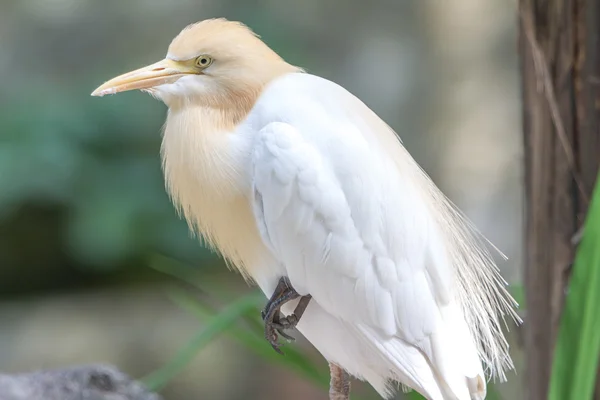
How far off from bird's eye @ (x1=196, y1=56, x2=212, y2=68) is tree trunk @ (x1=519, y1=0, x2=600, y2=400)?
43cm

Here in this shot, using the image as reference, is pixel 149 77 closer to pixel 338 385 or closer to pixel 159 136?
pixel 338 385

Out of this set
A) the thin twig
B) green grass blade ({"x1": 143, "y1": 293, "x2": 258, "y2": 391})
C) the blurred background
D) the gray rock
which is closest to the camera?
the gray rock

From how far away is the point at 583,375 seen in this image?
2.50 feet

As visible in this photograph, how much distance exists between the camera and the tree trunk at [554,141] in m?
0.93

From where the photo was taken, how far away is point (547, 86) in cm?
93

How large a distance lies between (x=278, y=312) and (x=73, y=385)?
0.24 meters

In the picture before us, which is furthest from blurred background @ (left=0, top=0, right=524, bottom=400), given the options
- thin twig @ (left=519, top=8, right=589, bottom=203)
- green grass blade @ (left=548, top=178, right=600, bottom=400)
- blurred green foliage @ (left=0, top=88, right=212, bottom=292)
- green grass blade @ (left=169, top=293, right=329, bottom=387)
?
green grass blade @ (left=548, top=178, right=600, bottom=400)

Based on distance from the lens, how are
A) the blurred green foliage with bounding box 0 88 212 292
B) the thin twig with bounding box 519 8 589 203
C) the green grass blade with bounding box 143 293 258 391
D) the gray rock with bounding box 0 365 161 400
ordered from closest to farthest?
1. the gray rock with bounding box 0 365 161 400
2. the thin twig with bounding box 519 8 589 203
3. the green grass blade with bounding box 143 293 258 391
4. the blurred green foliage with bounding box 0 88 212 292

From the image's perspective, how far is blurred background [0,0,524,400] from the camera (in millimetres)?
2012

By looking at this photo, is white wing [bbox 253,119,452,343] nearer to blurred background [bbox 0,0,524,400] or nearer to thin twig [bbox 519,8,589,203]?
thin twig [bbox 519,8,589,203]

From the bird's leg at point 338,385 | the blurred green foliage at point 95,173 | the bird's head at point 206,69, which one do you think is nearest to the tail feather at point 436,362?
the bird's leg at point 338,385

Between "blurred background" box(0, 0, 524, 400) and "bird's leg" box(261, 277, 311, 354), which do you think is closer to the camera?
"bird's leg" box(261, 277, 311, 354)

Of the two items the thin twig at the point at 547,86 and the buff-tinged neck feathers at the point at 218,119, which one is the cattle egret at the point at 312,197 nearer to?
the buff-tinged neck feathers at the point at 218,119

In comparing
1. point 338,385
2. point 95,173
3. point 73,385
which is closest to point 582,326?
point 338,385
